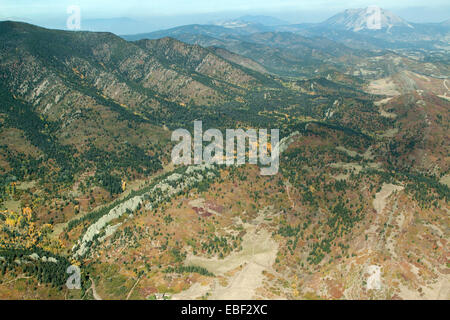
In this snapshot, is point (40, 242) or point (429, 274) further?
point (40, 242)

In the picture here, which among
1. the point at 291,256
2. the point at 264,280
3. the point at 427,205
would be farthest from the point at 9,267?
the point at 427,205

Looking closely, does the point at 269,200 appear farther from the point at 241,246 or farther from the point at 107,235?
A: the point at 107,235

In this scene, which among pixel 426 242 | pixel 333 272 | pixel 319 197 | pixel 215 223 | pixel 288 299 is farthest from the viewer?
pixel 319 197

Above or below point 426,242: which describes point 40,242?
below

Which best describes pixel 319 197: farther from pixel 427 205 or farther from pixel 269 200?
pixel 427 205

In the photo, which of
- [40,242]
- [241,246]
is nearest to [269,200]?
[241,246]

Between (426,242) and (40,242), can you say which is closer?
(426,242)
